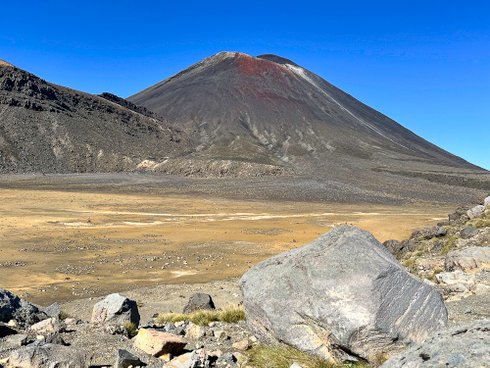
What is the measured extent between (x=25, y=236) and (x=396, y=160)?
114 m

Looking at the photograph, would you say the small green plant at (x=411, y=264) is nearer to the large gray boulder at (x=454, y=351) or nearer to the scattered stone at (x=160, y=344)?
the scattered stone at (x=160, y=344)

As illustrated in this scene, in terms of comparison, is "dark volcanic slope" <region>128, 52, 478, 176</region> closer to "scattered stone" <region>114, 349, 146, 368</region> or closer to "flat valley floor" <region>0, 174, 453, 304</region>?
"flat valley floor" <region>0, 174, 453, 304</region>

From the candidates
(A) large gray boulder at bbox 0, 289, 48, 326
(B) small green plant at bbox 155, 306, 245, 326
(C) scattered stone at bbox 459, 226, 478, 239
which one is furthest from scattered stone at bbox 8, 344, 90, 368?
(C) scattered stone at bbox 459, 226, 478, 239

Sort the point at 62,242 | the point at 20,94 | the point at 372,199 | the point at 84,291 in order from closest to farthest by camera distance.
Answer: the point at 84,291
the point at 62,242
the point at 372,199
the point at 20,94

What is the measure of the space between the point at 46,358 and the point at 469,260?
445 inches

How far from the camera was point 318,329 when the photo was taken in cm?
529

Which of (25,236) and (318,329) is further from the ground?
(318,329)

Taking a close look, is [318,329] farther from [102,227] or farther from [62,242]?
[102,227]

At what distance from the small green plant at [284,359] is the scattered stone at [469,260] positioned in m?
8.87

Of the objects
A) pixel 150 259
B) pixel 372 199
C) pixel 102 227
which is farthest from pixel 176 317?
pixel 372 199

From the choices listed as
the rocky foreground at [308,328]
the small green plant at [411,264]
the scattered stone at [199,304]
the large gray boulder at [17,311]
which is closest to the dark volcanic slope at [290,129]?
the small green plant at [411,264]

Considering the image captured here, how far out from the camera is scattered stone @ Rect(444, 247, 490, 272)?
12.4 m

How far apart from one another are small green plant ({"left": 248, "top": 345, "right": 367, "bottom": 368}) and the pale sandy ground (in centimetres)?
1227

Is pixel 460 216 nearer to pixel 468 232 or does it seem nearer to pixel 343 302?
pixel 468 232
